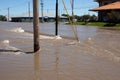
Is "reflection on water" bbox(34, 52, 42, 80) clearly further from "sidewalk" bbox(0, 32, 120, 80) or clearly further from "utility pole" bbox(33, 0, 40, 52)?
"utility pole" bbox(33, 0, 40, 52)

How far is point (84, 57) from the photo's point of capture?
12.4m

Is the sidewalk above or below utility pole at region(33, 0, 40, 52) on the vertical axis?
below

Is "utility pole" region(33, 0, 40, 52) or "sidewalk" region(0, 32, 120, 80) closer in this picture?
"sidewalk" region(0, 32, 120, 80)

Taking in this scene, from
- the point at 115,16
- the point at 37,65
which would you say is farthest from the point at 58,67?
the point at 115,16

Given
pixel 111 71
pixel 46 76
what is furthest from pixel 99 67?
pixel 46 76

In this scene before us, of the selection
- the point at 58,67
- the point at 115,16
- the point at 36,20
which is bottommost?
the point at 58,67

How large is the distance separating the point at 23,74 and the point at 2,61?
2.30m

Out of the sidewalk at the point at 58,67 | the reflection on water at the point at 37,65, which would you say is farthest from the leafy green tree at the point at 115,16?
the reflection on water at the point at 37,65

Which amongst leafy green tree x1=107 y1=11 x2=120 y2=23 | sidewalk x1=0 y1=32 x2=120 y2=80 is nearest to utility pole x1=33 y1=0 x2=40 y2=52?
sidewalk x1=0 y1=32 x2=120 y2=80

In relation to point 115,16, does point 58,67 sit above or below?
below

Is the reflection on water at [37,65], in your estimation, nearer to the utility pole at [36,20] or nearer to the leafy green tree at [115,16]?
the utility pole at [36,20]

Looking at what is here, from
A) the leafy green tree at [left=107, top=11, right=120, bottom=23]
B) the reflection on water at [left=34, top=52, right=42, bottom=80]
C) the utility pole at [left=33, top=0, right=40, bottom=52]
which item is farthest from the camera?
the leafy green tree at [left=107, top=11, right=120, bottom=23]

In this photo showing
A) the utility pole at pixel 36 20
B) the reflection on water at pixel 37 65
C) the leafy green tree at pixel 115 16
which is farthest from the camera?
the leafy green tree at pixel 115 16

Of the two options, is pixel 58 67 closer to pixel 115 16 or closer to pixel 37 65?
pixel 37 65
